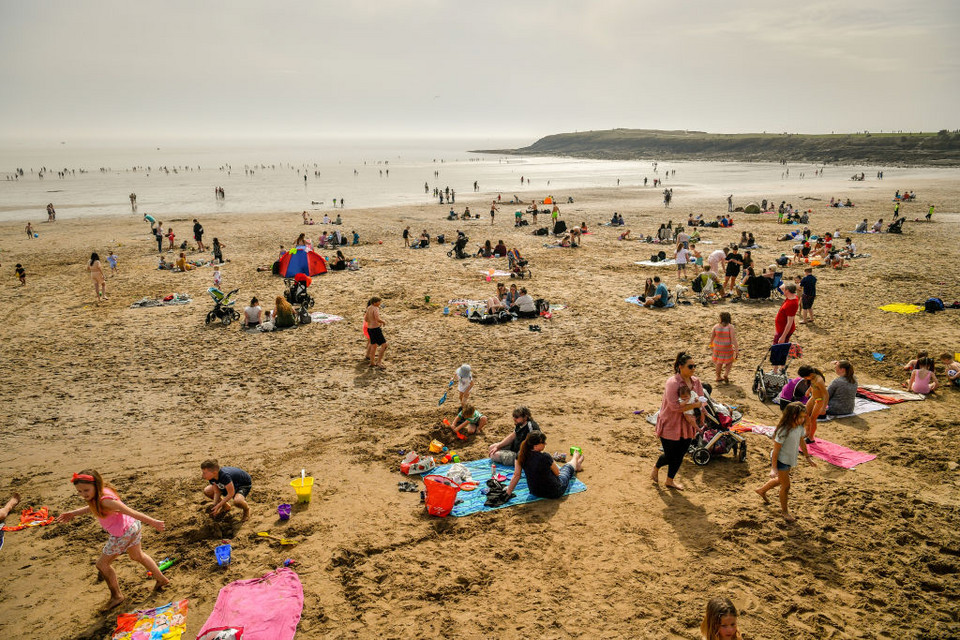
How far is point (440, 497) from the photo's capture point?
6.49 meters

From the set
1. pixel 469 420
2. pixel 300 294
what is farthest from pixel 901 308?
pixel 300 294

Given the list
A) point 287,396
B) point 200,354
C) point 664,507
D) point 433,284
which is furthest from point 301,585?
point 433,284

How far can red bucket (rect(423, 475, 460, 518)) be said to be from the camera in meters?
6.48

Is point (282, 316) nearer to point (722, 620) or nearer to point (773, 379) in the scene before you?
point (773, 379)

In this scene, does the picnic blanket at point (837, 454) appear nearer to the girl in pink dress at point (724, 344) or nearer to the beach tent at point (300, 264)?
the girl in pink dress at point (724, 344)

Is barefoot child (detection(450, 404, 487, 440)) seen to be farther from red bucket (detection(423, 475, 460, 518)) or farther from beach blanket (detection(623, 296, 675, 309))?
beach blanket (detection(623, 296, 675, 309))

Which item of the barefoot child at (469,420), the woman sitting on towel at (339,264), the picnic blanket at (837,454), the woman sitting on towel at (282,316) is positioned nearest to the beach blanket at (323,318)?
the woman sitting on towel at (282,316)

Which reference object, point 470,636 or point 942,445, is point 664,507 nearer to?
point 470,636

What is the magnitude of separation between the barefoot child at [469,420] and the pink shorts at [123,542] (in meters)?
4.58

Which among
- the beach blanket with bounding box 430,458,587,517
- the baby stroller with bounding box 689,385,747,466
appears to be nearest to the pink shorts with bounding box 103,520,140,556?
the beach blanket with bounding box 430,458,587,517

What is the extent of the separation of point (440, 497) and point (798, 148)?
137 metres

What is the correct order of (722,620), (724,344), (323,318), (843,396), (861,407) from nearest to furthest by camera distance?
1. (722,620)
2. (843,396)
3. (861,407)
4. (724,344)
5. (323,318)

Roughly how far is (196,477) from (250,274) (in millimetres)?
14825

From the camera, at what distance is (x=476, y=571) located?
5.62 metres
